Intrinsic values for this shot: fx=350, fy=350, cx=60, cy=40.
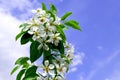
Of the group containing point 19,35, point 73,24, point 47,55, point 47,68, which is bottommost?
point 47,68

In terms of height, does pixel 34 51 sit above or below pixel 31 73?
above

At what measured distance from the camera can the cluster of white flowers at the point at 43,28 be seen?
5563 mm

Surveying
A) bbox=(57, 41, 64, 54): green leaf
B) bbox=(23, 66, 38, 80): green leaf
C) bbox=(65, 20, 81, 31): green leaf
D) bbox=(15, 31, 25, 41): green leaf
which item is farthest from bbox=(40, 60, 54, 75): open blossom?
bbox=(65, 20, 81, 31): green leaf

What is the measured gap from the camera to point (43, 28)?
560 centimetres

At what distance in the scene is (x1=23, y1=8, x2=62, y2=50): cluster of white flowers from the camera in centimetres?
556


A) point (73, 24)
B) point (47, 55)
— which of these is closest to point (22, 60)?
point (47, 55)

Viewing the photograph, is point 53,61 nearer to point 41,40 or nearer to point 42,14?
point 41,40

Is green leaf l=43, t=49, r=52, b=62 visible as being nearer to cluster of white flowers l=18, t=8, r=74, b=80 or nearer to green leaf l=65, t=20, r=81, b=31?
cluster of white flowers l=18, t=8, r=74, b=80

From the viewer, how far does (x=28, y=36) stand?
233 inches

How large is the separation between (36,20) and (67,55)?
2.60 feet

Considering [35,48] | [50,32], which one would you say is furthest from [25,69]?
[50,32]

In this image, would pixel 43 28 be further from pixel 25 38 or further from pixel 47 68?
pixel 47 68

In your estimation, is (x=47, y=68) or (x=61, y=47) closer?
(x=47, y=68)

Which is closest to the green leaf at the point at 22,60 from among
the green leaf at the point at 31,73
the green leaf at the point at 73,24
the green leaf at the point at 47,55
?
the green leaf at the point at 31,73
